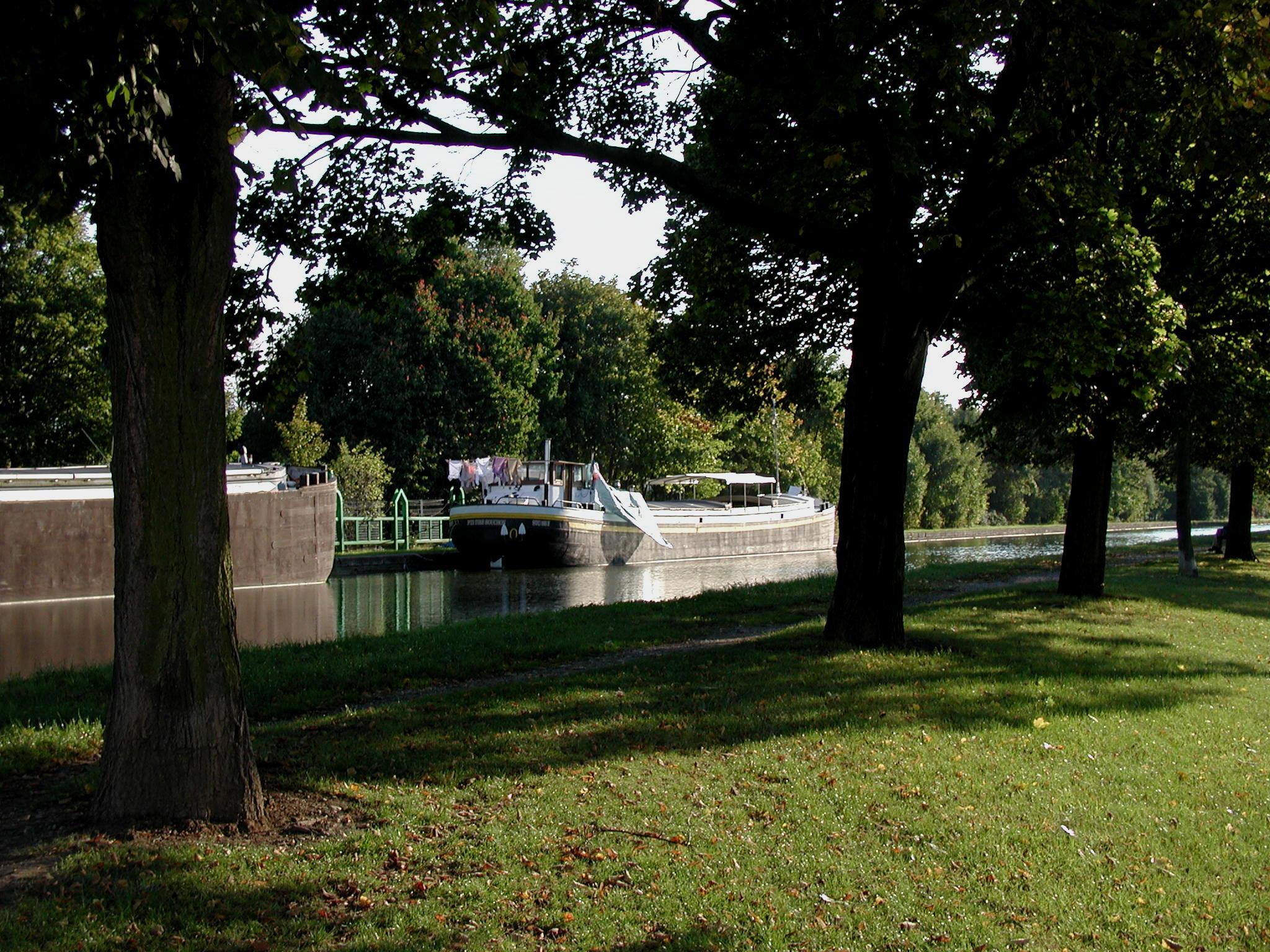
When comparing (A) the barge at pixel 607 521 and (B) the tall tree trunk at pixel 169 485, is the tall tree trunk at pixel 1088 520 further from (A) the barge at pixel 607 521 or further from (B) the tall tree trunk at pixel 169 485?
(A) the barge at pixel 607 521

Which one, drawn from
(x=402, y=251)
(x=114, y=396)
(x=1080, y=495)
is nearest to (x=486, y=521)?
(x=1080, y=495)

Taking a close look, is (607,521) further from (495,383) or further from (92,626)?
(92,626)

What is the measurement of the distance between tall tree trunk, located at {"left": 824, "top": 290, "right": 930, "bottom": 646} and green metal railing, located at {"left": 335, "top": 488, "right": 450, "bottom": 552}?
111 ft

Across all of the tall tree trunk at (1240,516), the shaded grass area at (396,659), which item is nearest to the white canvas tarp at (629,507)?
the tall tree trunk at (1240,516)

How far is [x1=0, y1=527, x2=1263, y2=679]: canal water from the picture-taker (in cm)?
2052

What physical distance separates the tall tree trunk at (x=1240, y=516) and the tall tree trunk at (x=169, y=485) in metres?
31.2

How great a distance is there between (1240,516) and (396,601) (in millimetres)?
24682

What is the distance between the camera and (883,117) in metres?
11.1

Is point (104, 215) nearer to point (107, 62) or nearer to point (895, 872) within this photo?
point (107, 62)

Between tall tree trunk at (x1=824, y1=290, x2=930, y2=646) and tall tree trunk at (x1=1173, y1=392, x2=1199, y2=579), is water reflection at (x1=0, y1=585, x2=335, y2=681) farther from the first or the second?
tall tree trunk at (x1=1173, y1=392, x2=1199, y2=579)

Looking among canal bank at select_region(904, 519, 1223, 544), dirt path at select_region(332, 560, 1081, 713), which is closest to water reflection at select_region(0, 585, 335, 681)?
dirt path at select_region(332, 560, 1081, 713)

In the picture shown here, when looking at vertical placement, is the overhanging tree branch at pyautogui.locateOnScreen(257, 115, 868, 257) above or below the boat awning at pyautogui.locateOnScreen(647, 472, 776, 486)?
above

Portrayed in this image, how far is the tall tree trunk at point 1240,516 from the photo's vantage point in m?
31.5

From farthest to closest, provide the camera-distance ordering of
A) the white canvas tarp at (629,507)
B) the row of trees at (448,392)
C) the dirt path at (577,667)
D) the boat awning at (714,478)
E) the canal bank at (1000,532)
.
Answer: the canal bank at (1000,532) < the boat awning at (714,478) < the white canvas tarp at (629,507) < the row of trees at (448,392) < the dirt path at (577,667)
